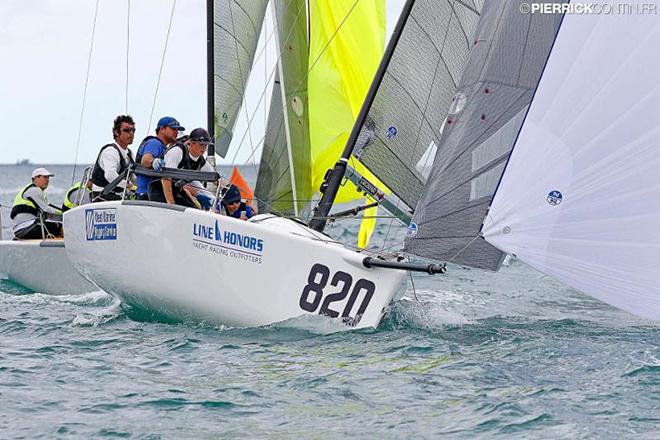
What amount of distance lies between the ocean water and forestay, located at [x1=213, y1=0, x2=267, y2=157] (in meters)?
2.20

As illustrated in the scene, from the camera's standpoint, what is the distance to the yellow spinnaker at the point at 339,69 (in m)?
9.54

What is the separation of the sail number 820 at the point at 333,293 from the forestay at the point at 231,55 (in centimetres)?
318

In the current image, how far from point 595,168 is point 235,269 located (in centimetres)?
216

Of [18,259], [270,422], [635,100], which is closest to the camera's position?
[270,422]

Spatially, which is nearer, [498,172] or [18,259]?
[498,172]

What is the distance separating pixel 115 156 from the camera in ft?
27.8

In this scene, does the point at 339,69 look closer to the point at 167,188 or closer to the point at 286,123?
the point at 286,123

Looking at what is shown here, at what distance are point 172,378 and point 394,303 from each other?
6.37ft

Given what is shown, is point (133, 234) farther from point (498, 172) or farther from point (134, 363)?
point (498, 172)

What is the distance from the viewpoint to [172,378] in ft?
18.8

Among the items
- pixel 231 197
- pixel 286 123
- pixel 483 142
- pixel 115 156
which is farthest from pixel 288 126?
pixel 483 142

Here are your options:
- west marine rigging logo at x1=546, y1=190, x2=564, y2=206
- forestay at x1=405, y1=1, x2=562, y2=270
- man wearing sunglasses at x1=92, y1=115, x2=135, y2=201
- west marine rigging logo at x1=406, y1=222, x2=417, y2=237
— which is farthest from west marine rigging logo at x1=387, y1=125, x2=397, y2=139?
man wearing sunglasses at x1=92, y1=115, x2=135, y2=201

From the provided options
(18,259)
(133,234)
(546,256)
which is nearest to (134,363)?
(133,234)

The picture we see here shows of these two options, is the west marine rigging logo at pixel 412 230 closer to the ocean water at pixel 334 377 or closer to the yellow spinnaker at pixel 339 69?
the ocean water at pixel 334 377
